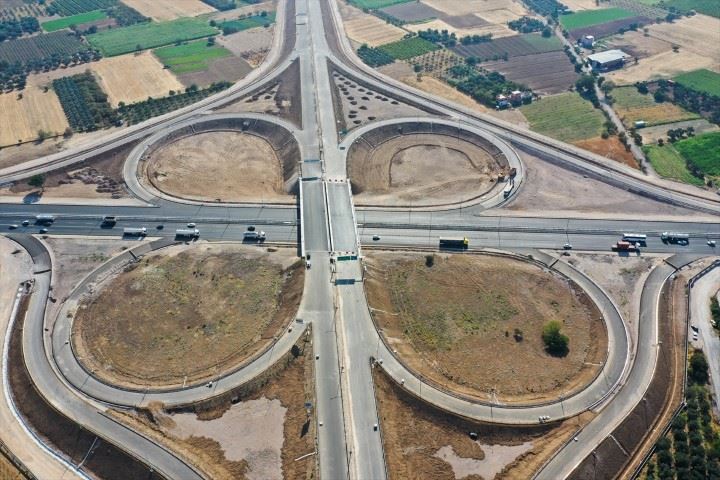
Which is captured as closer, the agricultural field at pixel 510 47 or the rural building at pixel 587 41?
the agricultural field at pixel 510 47

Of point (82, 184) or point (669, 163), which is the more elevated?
point (82, 184)

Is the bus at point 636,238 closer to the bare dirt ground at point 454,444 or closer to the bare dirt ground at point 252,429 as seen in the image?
the bare dirt ground at point 454,444

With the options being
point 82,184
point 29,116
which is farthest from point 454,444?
point 29,116

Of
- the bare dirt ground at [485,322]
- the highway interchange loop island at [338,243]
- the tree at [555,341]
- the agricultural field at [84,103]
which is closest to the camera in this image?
the highway interchange loop island at [338,243]

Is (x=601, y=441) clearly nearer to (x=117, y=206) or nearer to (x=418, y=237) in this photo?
(x=418, y=237)

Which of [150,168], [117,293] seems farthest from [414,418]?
[150,168]

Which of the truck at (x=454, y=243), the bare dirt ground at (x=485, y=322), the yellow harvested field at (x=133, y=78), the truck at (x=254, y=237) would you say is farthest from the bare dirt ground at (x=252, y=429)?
the yellow harvested field at (x=133, y=78)

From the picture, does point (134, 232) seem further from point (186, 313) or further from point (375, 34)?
point (375, 34)
